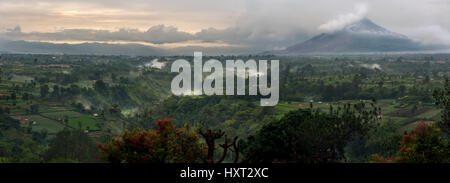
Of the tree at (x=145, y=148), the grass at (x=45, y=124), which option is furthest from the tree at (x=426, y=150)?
the grass at (x=45, y=124)

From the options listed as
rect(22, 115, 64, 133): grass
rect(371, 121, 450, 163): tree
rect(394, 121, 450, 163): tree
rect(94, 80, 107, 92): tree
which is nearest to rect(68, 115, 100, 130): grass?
rect(22, 115, 64, 133): grass

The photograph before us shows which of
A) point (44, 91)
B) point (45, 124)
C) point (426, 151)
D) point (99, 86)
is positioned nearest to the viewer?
point (426, 151)

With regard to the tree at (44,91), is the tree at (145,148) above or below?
above

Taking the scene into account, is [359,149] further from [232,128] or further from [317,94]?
[317,94]

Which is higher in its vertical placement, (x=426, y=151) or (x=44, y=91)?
(x=426, y=151)

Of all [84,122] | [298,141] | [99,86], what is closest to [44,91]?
[99,86]

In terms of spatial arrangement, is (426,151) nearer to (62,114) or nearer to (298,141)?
(298,141)

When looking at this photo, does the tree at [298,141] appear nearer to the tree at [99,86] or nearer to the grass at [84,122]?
the grass at [84,122]

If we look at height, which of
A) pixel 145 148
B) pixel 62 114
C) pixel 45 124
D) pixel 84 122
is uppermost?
pixel 145 148

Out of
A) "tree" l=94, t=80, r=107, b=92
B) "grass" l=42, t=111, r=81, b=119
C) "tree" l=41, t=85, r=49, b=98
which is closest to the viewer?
"grass" l=42, t=111, r=81, b=119

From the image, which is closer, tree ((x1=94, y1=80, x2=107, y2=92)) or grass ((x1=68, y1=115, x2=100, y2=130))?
grass ((x1=68, y1=115, x2=100, y2=130))

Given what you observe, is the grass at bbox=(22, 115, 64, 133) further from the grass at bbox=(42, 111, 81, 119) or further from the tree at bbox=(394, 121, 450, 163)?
the tree at bbox=(394, 121, 450, 163)
